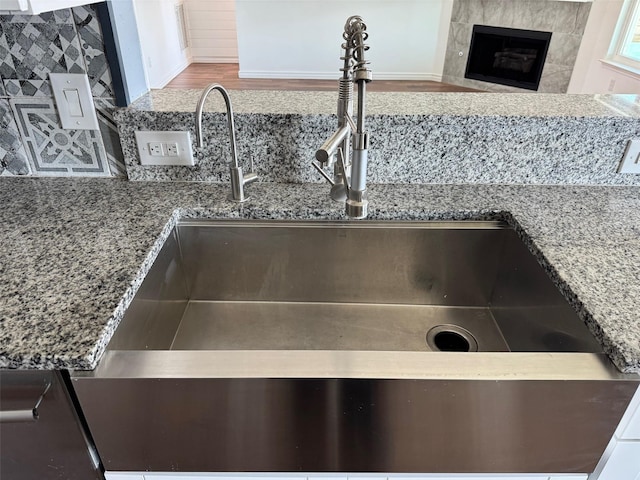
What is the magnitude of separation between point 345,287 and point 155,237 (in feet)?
1.42

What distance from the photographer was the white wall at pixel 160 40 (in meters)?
4.51

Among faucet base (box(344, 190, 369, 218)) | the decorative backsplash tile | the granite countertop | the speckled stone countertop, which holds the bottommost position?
the speckled stone countertop

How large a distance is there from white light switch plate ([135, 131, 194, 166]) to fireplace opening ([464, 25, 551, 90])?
4.98 m

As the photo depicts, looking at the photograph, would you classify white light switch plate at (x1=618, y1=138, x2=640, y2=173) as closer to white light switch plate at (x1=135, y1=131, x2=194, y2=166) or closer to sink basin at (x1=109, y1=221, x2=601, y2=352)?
sink basin at (x1=109, y1=221, x2=601, y2=352)

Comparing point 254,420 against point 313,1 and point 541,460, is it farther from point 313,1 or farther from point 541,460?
point 313,1

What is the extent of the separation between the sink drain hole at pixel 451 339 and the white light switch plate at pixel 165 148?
66 cm

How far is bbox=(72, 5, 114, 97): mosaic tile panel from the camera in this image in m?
0.90

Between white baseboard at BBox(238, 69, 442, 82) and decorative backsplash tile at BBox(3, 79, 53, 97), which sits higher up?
decorative backsplash tile at BBox(3, 79, 53, 97)

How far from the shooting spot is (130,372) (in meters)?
0.59

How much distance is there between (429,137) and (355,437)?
65cm

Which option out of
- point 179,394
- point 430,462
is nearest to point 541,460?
point 430,462

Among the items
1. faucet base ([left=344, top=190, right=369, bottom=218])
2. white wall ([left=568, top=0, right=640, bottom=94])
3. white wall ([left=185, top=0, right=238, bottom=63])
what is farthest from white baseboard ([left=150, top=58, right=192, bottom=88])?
faucet base ([left=344, top=190, right=369, bottom=218])

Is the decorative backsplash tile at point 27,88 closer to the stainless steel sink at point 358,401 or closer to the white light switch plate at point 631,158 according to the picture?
the stainless steel sink at point 358,401

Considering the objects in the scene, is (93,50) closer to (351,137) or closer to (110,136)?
(110,136)
